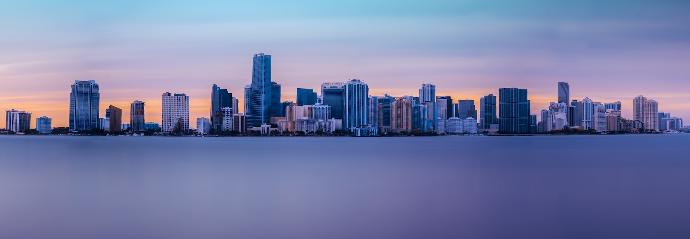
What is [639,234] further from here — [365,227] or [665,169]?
[665,169]

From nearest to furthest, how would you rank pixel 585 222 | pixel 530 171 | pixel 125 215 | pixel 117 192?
pixel 585 222 < pixel 125 215 < pixel 117 192 < pixel 530 171

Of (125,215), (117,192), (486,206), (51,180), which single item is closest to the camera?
(125,215)

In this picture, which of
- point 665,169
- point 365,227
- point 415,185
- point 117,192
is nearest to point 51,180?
point 117,192

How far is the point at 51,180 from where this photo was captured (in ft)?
124

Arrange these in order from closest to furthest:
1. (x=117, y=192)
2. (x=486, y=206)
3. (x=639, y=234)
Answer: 1. (x=639, y=234)
2. (x=486, y=206)
3. (x=117, y=192)

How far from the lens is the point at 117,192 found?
102ft

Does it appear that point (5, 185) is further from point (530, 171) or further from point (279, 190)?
point (530, 171)

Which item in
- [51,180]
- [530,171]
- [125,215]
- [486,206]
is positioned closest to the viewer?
[125,215]

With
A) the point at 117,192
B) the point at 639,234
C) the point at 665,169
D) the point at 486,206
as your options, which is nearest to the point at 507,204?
the point at 486,206

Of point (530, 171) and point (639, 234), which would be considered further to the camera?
point (530, 171)

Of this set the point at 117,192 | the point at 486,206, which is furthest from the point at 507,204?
the point at 117,192

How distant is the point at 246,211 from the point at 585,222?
35.9ft

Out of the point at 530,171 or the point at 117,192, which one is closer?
the point at 117,192

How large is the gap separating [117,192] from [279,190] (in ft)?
23.0
